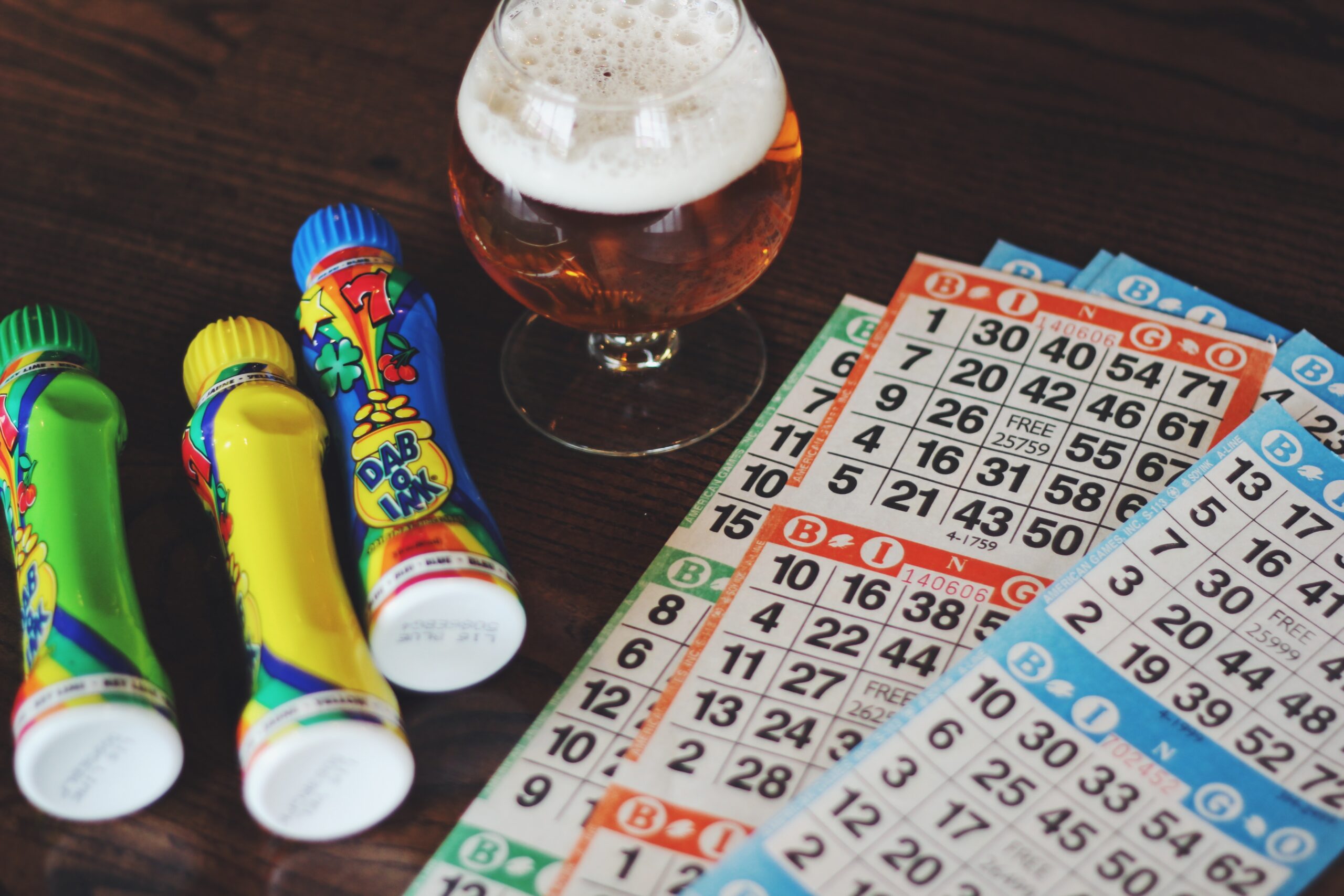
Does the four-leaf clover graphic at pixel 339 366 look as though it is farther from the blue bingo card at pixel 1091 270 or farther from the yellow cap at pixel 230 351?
the blue bingo card at pixel 1091 270

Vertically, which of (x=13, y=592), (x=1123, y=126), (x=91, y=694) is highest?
(x=1123, y=126)

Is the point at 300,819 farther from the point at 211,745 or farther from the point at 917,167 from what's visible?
the point at 917,167

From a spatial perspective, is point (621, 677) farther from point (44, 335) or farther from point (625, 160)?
point (44, 335)

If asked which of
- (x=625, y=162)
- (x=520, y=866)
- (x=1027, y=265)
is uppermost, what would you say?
(x=625, y=162)

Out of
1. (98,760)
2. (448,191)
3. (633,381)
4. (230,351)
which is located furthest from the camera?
(448,191)

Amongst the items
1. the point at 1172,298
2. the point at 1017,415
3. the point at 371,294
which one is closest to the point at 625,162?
the point at 371,294

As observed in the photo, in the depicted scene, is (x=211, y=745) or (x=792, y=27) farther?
(x=792, y=27)

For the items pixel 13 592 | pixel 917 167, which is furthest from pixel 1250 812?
pixel 13 592
